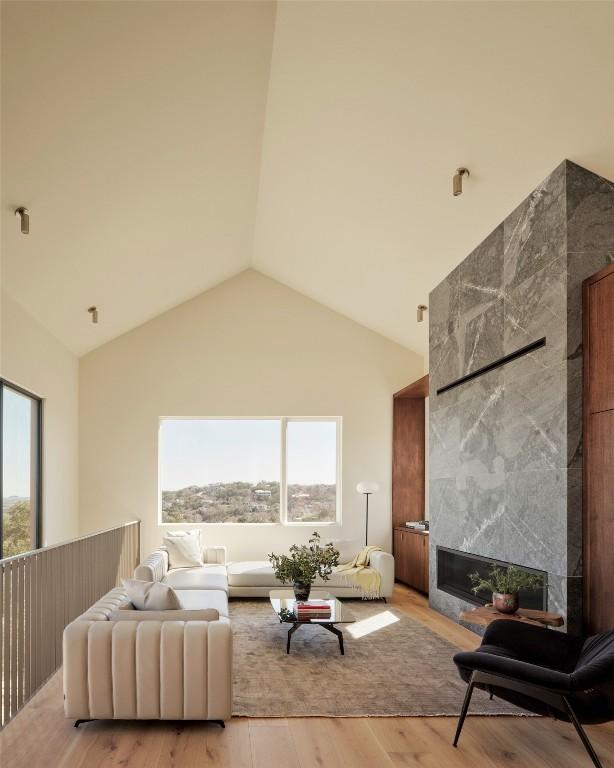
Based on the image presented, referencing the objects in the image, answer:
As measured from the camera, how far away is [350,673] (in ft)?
15.3

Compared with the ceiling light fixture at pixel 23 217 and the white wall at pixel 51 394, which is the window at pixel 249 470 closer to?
the white wall at pixel 51 394

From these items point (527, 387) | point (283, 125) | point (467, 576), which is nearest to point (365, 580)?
point (467, 576)

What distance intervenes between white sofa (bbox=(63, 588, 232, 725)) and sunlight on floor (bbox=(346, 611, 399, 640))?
7.91ft

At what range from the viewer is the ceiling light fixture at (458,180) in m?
4.89

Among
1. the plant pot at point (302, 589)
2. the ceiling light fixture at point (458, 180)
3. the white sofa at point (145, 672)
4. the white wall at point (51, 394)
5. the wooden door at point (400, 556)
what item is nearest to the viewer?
the white sofa at point (145, 672)

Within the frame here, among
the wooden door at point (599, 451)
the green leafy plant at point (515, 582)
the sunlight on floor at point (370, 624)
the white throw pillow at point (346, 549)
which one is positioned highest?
the wooden door at point (599, 451)

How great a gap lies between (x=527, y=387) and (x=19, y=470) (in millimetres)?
4760

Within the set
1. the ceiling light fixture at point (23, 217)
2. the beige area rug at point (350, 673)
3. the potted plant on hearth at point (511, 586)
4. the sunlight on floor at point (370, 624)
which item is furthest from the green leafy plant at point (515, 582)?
the ceiling light fixture at point (23, 217)

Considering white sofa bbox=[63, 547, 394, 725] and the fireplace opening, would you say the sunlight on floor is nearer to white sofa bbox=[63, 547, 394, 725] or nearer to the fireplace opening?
the fireplace opening

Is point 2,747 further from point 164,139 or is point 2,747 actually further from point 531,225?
point 531,225

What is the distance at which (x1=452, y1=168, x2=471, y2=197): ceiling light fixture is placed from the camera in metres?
4.89

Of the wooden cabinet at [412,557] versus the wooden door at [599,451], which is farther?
the wooden cabinet at [412,557]

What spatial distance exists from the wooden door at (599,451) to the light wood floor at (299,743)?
706 mm

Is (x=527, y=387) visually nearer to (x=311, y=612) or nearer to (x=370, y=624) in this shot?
(x=311, y=612)
